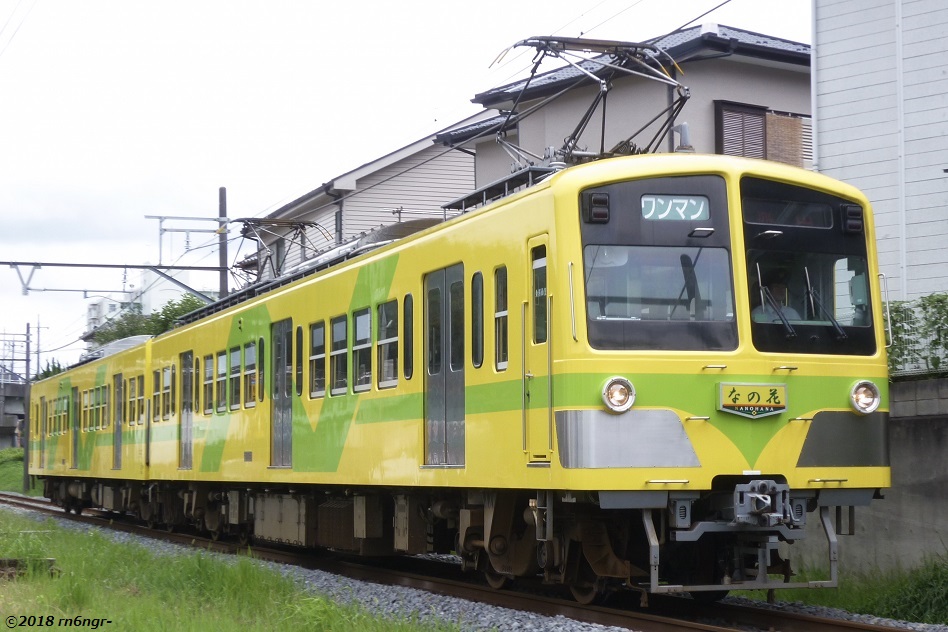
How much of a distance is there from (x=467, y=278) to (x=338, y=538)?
4.58 metres

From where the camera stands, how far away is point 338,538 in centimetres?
1345

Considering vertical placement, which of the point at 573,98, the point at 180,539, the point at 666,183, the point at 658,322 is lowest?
the point at 180,539

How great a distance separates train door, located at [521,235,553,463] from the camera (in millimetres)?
8500

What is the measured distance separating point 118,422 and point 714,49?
452 inches

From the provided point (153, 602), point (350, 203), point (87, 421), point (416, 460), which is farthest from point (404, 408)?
point (350, 203)

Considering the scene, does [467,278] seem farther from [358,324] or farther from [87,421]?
[87,421]

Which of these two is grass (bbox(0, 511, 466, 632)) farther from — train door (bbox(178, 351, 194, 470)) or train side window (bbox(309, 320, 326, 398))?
train door (bbox(178, 351, 194, 470))

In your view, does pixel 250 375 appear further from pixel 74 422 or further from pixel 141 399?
pixel 74 422

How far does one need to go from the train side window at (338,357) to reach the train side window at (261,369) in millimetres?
2165

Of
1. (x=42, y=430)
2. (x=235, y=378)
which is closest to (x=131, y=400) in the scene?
(x=235, y=378)

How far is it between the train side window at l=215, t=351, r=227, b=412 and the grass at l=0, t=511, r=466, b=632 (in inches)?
127

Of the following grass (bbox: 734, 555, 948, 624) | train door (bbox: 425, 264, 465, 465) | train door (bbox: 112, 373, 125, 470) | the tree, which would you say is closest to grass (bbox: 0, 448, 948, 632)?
grass (bbox: 734, 555, 948, 624)

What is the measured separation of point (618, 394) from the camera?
815cm

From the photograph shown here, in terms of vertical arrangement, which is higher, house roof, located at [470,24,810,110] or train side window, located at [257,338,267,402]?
house roof, located at [470,24,810,110]
